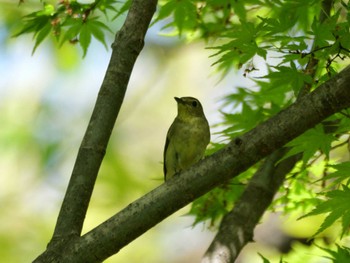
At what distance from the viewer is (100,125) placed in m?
2.86

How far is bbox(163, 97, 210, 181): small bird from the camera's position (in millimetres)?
4313

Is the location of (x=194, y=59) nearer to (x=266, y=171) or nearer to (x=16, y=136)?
(x=16, y=136)

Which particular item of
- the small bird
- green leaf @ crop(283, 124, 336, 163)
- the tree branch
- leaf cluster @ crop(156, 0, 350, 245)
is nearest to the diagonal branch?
leaf cluster @ crop(156, 0, 350, 245)

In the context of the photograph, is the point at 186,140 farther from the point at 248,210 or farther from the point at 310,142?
the point at 310,142

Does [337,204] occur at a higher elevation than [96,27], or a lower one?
lower

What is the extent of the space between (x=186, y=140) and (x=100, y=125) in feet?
5.08

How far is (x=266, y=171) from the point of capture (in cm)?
391

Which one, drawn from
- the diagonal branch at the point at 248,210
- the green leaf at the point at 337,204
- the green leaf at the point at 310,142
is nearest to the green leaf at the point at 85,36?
the diagonal branch at the point at 248,210

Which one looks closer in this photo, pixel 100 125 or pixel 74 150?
pixel 100 125

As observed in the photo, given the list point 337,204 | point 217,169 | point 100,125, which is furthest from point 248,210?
point 217,169

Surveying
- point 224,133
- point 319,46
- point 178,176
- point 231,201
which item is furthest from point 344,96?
point 231,201

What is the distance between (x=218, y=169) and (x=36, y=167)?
519cm

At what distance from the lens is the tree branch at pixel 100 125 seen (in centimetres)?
262

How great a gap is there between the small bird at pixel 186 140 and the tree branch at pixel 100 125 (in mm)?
1338
